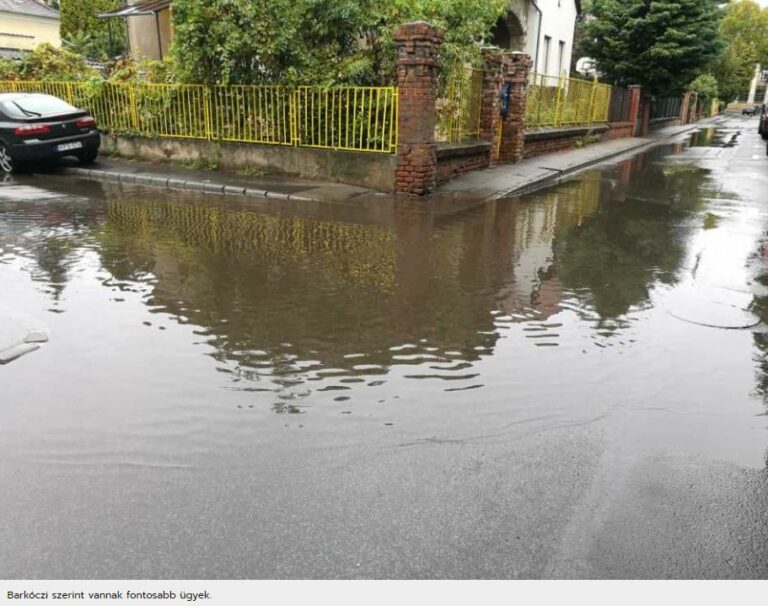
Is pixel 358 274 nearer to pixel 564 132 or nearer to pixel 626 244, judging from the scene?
pixel 626 244

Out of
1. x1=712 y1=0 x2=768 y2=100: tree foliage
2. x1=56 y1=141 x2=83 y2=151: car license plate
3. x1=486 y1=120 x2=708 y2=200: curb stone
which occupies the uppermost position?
x1=712 y1=0 x2=768 y2=100: tree foliage

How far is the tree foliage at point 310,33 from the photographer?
11.6 meters

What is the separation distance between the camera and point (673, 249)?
8312 mm

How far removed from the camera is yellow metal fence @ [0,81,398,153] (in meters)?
11.6

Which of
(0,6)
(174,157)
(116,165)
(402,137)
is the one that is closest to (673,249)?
(402,137)

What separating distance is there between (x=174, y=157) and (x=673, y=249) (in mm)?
10587

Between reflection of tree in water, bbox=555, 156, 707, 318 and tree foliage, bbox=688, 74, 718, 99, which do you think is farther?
tree foliage, bbox=688, 74, 718, 99

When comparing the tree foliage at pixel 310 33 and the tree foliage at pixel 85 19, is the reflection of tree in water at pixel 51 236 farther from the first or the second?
the tree foliage at pixel 85 19

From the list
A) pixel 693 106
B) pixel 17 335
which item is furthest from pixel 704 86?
pixel 17 335

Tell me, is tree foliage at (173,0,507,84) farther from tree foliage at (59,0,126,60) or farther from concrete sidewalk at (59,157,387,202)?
tree foliage at (59,0,126,60)

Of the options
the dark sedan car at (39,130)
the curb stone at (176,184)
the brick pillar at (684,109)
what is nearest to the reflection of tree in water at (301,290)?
the curb stone at (176,184)

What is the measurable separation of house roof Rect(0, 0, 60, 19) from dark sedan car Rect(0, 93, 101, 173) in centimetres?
3205

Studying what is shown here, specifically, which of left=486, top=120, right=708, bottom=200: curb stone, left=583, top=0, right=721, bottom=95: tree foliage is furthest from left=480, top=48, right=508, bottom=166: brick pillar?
left=583, top=0, right=721, bottom=95: tree foliage

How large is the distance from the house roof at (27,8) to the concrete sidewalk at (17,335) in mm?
42414
